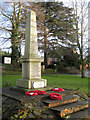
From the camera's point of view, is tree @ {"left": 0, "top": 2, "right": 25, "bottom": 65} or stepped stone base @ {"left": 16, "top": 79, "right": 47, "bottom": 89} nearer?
stepped stone base @ {"left": 16, "top": 79, "right": 47, "bottom": 89}

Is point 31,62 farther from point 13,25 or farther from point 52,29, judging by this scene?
point 52,29

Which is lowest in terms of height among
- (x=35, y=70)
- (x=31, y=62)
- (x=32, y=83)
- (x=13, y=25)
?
(x=32, y=83)

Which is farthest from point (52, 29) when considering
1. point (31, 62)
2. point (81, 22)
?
point (31, 62)

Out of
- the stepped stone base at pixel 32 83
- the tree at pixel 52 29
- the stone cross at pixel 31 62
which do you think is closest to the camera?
the stepped stone base at pixel 32 83

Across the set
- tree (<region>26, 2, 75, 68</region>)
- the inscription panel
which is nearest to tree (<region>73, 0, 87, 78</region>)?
tree (<region>26, 2, 75, 68</region>)

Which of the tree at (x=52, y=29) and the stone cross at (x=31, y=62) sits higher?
the tree at (x=52, y=29)

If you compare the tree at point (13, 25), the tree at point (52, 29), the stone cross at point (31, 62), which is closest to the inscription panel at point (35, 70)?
the stone cross at point (31, 62)

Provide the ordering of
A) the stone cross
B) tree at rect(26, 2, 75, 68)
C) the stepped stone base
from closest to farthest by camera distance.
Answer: the stepped stone base → the stone cross → tree at rect(26, 2, 75, 68)

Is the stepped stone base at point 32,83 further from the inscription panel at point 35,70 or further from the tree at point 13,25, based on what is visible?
the tree at point 13,25

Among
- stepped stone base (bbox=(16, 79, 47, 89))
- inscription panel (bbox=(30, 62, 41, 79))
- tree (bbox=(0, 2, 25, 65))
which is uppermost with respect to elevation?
tree (bbox=(0, 2, 25, 65))

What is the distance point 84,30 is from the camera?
14844 mm

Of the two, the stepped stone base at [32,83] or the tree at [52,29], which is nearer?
the stepped stone base at [32,83]

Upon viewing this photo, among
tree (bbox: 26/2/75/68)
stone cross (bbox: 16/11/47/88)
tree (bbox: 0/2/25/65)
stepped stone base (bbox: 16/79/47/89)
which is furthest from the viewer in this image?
tree (bbox: 26/2/75/68)

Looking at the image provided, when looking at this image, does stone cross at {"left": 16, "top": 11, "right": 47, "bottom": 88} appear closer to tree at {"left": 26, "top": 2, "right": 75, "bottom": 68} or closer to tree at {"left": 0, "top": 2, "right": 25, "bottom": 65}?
tree at {"left": 0, "top": 2, "right": 25, "bottom": 65}
